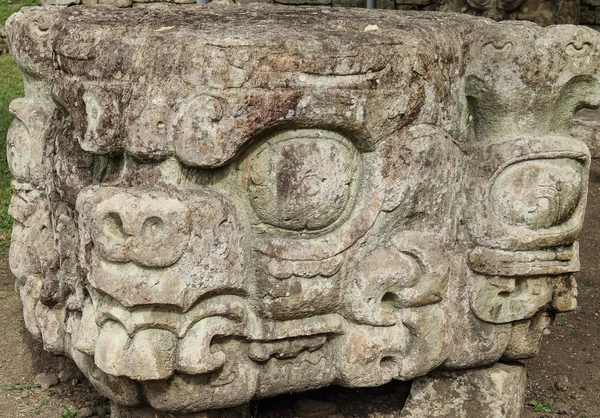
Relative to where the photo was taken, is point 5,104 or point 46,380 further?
point 5,104

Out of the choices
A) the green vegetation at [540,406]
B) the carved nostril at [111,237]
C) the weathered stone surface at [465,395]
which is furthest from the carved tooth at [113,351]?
the green vegetation at [540,406]

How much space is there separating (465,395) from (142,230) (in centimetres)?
145

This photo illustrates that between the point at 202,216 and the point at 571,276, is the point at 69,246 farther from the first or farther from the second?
the point at 571,276

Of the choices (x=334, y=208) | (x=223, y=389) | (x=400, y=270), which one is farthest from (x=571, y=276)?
(x=223, y=389)

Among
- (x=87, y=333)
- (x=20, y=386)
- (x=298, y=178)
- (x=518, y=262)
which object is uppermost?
(x=298, y=178)

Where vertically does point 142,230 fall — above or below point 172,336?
above

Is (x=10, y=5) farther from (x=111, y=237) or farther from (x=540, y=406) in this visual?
(x=111, y=237)

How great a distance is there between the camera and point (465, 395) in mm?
3627

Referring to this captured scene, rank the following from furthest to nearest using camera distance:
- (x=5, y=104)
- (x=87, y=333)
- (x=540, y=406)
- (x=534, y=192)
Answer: (x=5, y=104) < (x=540, y=406) < (x=534, y=192) < (x=87, y=333)

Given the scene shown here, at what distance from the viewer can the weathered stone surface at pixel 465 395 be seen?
3.61 meters

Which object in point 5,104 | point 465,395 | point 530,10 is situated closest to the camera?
point 465,395

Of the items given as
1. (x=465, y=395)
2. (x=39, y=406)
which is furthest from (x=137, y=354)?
(x=465, y=395)

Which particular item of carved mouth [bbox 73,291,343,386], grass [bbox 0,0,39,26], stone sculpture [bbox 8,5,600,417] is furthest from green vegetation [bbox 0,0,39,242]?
carved mouth [bbox 73,291,343,386]

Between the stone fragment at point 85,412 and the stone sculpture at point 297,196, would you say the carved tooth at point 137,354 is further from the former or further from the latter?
the stone fragment at point 85,412
